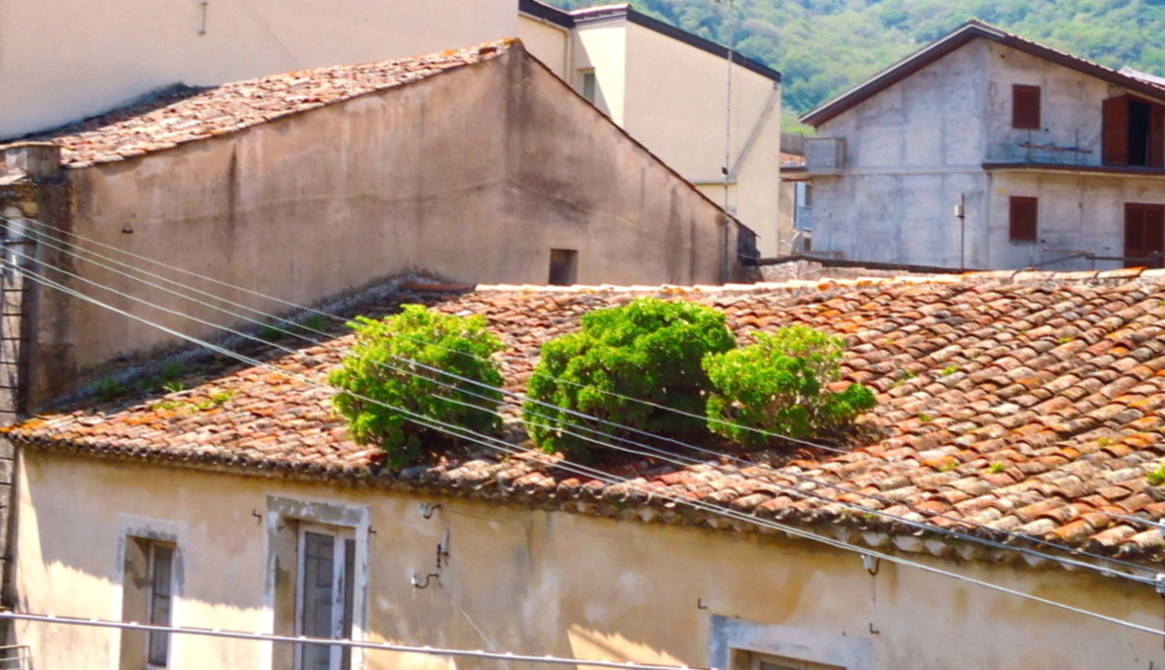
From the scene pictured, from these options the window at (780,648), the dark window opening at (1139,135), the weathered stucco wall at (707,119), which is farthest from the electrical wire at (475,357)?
the dark window opening at (1139,135)

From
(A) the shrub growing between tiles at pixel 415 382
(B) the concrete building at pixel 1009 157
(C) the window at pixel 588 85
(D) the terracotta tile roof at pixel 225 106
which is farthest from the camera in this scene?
(B) the concrete building at pixel 1009 157

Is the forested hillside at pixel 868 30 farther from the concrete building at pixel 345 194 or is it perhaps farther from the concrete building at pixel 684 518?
the concrete building at pixel 684 518

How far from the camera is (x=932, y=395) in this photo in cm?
1260

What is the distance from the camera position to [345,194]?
1958 cm

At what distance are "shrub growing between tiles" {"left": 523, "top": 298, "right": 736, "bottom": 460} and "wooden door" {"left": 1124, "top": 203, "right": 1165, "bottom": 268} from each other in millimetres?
30040

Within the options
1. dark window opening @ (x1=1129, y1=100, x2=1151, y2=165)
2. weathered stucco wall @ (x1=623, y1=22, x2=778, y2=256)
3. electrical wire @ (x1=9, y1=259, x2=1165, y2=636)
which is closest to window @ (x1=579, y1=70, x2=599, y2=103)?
weathered stucco wall @ (x1=623, y1=22, x2=778, y2=256)

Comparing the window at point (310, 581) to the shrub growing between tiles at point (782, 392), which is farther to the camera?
the window at point (310, 581)

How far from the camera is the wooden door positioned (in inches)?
1593

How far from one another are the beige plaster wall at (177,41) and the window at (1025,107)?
17.9 meters

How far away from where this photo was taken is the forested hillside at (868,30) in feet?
210

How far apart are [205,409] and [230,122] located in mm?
4007

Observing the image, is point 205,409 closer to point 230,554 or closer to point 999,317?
point 230,554

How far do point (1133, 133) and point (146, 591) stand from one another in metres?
31.2

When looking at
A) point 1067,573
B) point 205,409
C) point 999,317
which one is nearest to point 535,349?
point 205,409
